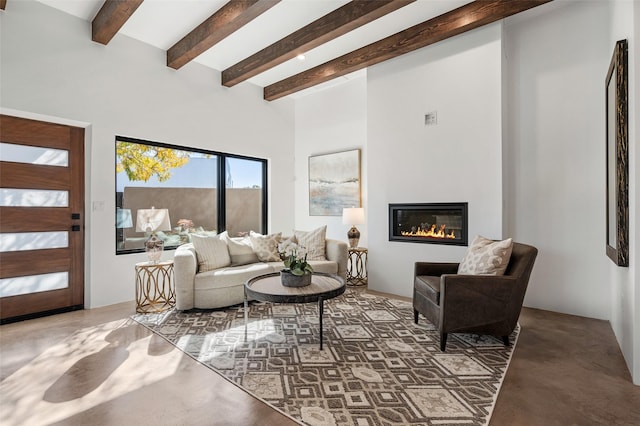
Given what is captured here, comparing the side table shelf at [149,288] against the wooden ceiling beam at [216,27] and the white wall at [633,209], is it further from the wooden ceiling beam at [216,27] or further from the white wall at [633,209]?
the white wall at [633,209]

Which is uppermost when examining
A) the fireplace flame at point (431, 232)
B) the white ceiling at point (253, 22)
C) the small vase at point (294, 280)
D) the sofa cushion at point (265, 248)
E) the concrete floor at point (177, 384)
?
the white ceiling at point (253, 22)

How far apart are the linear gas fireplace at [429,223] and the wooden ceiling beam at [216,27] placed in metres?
2.74

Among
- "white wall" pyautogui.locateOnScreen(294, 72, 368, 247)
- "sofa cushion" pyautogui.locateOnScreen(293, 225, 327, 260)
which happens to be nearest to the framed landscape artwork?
"white wall" pyautogui.locateOnScreen(294, 72, 368, 247)

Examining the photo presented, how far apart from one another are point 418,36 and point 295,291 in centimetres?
325

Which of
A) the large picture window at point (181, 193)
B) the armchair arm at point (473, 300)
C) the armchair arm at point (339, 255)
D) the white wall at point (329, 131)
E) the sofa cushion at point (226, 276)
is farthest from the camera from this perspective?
the white wall at point (329, 131)

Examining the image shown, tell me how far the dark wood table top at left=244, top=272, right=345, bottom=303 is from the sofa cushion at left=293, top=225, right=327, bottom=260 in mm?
1338

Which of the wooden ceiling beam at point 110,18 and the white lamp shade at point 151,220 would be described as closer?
the wooden ceiling beam at point 110,18

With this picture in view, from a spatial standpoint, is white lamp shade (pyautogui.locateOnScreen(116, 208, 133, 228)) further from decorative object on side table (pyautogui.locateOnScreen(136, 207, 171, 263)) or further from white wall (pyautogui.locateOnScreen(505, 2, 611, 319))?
white wall (pyautogui.locateOnScreen(505, 2, 611, 319))

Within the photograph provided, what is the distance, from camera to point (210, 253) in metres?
3.88

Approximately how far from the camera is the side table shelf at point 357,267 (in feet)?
16.1

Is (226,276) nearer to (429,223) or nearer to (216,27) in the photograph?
(429,223)

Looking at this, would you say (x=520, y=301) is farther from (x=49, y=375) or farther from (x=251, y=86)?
(x=251, y=86)

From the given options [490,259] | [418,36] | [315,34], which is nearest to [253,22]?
[315,34]

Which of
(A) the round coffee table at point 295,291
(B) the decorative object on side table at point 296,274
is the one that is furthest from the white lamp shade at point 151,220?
(B) the decorative object on side table at point 296,274
